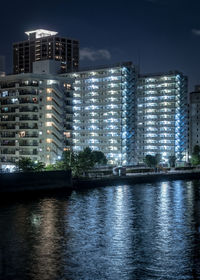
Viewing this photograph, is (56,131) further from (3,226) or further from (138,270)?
(138,270)

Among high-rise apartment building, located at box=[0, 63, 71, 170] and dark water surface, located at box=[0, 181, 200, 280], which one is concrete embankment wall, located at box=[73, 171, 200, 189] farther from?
high-rise apartment building, located at box=[0, 63, 71, 170]

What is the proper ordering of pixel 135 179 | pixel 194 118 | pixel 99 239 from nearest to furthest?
pixel 99 239 → pixel 135 179 → pixel 194 118

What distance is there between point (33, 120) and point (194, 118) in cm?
7724

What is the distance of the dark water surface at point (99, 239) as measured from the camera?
29.2 meters

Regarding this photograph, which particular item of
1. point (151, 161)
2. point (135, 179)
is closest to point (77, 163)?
point (135, 179)

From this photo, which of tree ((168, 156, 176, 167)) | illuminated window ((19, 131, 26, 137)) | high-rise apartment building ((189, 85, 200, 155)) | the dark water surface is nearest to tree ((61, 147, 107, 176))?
illuminated window ((19, 131, 26, 137))

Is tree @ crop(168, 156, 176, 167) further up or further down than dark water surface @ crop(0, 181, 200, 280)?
further up

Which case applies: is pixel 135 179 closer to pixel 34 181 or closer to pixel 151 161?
pixel 151 161

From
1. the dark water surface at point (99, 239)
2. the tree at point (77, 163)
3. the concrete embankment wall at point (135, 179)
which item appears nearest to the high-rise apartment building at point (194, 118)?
the concrete embankment wall at point (135, 179)

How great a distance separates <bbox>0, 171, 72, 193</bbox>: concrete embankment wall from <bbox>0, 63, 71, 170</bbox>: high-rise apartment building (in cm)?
2271

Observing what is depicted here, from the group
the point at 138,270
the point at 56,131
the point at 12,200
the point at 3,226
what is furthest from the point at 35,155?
the point at 138,270

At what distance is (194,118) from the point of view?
157500mm

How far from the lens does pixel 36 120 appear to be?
→ 3792 inches

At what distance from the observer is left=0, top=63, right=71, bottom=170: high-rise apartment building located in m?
95.7
